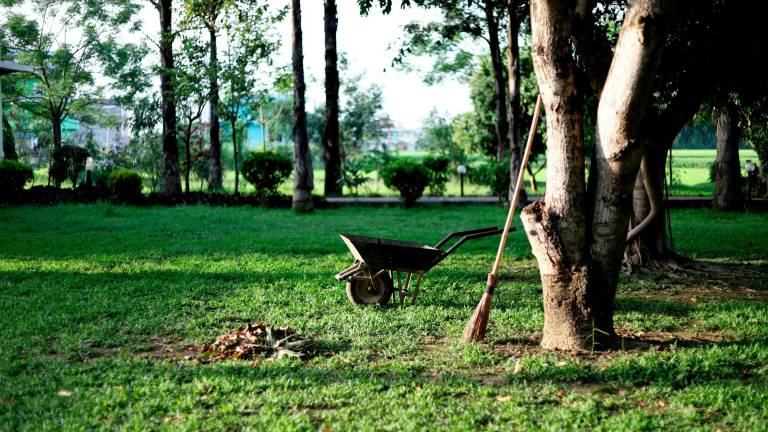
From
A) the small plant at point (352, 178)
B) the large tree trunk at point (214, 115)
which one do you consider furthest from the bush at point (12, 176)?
the small plant at point (352, 178)

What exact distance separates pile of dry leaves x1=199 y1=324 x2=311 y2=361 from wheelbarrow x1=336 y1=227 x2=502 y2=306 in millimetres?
1109

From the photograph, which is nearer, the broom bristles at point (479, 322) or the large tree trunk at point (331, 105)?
the broom bristles at point (479, 322)

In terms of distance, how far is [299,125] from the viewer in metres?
15.5

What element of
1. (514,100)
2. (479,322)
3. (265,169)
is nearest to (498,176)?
(514,100)

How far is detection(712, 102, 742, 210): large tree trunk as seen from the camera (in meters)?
15.5

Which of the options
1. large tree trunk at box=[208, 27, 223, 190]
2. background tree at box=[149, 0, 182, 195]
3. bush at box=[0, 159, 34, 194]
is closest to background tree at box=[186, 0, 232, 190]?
large tree trunk at box=[208, 27, 223, 190]

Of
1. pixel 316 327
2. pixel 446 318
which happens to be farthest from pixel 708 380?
pixel 316 327

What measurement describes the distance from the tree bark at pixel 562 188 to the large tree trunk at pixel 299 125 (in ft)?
34.5

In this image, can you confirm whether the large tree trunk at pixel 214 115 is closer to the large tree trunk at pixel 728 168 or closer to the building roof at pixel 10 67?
the building roof at pixel 10 67

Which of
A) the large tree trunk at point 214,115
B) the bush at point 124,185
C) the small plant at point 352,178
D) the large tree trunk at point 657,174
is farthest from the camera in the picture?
the small plant at point 352,178

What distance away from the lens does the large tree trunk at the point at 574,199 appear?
5031 mm

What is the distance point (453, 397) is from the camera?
4277 millimetres

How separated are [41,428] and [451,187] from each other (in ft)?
64.6

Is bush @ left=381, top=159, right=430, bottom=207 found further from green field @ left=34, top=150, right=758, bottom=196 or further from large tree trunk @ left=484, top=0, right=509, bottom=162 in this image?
large tree trunk @ left=484, top=0, right=509, bottom=162
